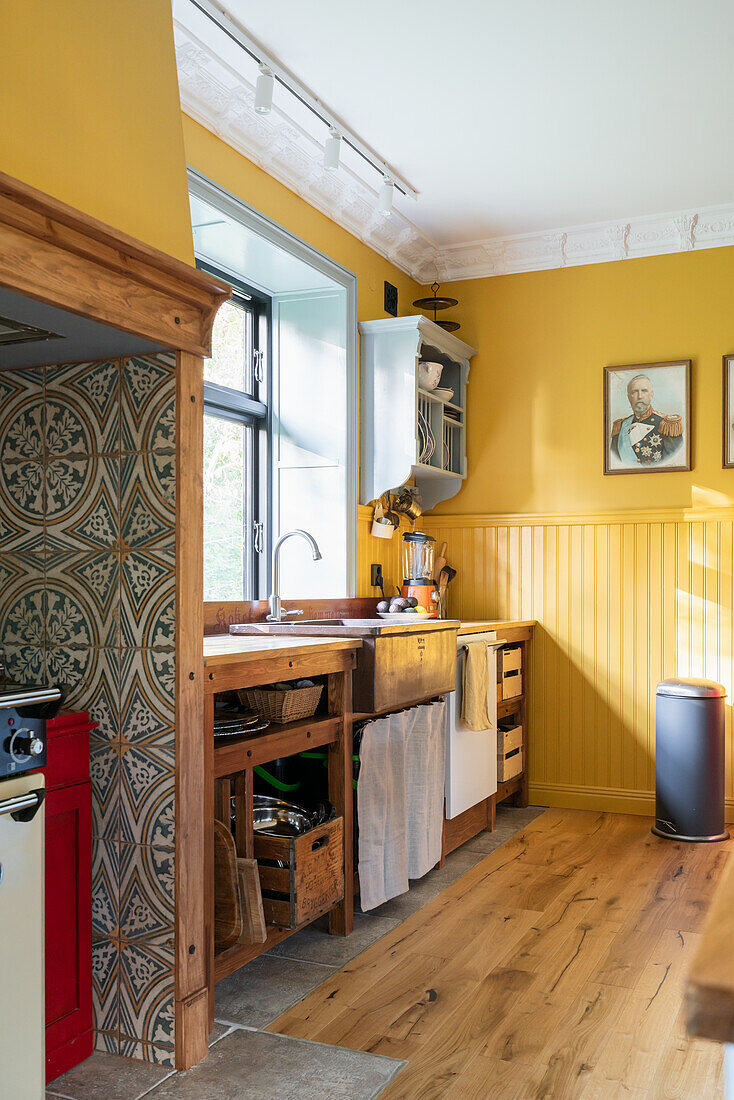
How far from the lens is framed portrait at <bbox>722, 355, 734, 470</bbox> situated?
14.3 feet

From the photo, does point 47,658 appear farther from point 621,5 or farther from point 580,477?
point 580,477

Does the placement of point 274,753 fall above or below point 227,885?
above

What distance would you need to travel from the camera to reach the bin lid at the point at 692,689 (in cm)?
404

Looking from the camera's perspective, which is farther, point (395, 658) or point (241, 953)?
point (395, 658)

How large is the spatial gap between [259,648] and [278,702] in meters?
0.26

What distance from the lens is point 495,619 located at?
484 centimetres

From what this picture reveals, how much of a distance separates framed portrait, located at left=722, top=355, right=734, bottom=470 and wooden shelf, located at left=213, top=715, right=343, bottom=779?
249 cm

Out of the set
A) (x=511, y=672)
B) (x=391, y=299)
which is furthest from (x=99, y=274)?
(x=511, y=672)

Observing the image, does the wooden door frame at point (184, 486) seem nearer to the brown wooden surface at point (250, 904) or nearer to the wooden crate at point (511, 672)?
the brown wooden surface at point (250, 904)

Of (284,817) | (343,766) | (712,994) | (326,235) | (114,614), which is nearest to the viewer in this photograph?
(712,994)

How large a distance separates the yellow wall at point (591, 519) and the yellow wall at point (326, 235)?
483mm

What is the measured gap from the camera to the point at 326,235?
4.01 meters

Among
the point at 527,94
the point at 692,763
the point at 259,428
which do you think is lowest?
the point at 692,763

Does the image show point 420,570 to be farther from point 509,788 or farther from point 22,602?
point 22,602
